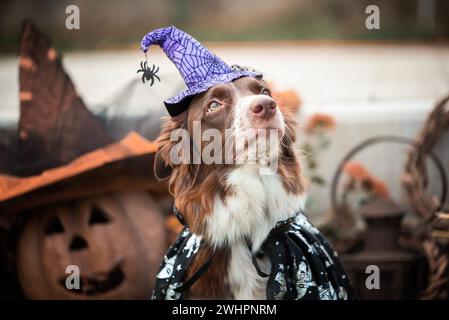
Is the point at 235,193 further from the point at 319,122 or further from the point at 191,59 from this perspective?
the point at 319,122

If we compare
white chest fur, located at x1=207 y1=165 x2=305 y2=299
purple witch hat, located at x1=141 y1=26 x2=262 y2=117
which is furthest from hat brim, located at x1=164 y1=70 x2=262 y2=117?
white chest fur, located at x1=207 y1=165 x2=305 y2=299

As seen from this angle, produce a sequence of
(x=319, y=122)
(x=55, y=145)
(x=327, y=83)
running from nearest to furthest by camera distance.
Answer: (x=55, y=145) < (x=319, y=122) < (x=327, y=83)

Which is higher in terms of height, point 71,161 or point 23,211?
point 71,161

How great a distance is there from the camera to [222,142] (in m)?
2.70

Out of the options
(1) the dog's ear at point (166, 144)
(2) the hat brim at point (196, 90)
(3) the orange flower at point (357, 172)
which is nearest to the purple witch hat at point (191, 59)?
(2) the hat brim at point (196, 90)

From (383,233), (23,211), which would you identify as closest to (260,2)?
(383,233)

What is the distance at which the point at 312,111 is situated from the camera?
487cm

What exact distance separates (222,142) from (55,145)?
1.34 meters

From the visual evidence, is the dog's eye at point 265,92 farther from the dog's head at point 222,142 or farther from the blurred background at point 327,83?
the blurred background at point 327,83

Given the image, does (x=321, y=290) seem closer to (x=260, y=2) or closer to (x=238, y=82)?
(x=238, y=82)

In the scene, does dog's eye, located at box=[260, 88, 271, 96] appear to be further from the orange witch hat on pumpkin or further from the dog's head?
the orange witch hat on pumpkin

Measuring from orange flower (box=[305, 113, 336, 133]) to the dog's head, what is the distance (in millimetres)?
1687

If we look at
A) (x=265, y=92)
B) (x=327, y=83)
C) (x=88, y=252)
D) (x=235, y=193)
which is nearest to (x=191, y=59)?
(x=265, y=92)

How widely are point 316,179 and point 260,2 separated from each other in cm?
198
